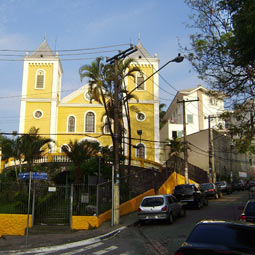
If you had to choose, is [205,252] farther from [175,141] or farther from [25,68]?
[25,68]

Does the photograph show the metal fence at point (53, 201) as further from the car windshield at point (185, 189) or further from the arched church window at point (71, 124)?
the arched church window at point (71, 124)

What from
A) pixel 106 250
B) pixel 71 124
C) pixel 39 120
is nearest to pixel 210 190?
pixel 106 250

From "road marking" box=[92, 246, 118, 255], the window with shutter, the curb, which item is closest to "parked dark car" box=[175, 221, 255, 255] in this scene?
"road marking" box=[92, 246, 118, 255]

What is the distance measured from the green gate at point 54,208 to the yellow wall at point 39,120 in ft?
70.3

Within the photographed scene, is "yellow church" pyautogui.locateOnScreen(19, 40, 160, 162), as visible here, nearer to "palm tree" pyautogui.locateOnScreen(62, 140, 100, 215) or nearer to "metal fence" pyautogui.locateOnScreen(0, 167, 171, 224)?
"palm tree" pyautogui.locateOnScreen(62, 140, 100, 215)

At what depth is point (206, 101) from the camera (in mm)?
50688

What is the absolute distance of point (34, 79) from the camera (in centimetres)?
3731

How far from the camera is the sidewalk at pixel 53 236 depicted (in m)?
11.5

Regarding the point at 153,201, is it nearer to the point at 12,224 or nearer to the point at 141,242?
the point at 141,242

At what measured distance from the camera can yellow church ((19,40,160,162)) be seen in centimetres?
3578

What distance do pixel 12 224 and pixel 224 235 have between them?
36.9 ft

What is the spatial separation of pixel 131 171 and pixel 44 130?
1433 centimetres

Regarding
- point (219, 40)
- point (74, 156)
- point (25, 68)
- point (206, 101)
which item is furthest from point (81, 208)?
point (206, 101)

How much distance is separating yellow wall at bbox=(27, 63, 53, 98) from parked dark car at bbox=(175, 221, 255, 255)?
3290 centimetres
